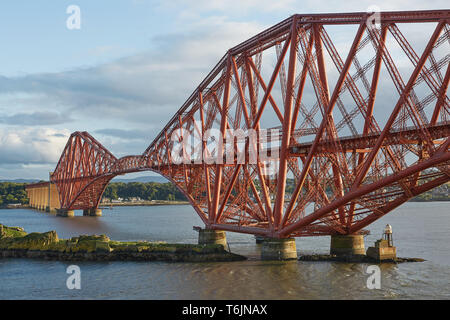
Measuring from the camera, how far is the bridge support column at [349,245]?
49.4 meters

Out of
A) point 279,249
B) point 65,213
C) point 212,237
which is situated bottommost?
point 279,249

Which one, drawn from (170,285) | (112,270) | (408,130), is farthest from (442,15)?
(112,270)

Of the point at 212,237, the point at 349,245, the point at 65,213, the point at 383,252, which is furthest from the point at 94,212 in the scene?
the point at 383,252

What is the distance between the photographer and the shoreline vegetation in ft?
173

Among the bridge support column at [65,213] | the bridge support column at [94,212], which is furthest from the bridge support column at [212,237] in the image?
the bridge support column at [94,212]

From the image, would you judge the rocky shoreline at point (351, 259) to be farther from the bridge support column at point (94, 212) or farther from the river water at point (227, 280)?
the bridge support column at point (94, 212)

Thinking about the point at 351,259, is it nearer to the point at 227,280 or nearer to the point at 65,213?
the point at 227,280

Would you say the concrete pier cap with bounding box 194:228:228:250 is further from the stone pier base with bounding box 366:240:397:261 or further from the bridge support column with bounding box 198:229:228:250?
the stone pier base with bounding box 366:240:397:261

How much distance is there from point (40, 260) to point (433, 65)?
42.5 meters

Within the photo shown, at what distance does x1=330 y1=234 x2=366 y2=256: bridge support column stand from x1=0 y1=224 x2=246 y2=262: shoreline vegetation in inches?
375

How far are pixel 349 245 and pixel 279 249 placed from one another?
7.41m

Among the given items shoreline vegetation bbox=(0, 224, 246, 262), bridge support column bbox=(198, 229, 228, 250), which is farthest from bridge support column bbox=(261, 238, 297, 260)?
bridge support column bbox=(198, 229, 228, 250)

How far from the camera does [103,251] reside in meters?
54.9
